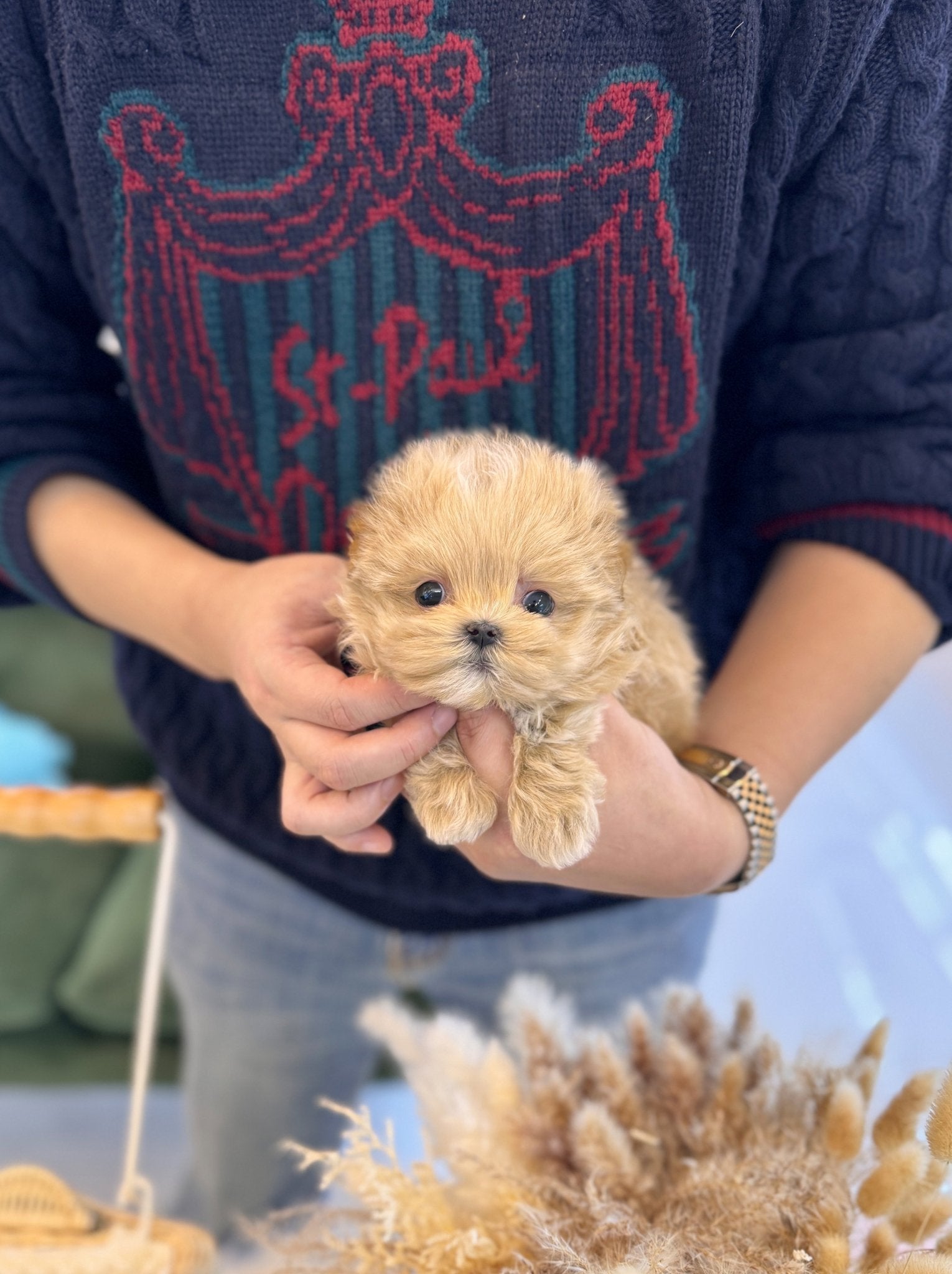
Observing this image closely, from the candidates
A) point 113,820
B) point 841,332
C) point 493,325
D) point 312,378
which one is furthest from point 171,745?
point 841,332

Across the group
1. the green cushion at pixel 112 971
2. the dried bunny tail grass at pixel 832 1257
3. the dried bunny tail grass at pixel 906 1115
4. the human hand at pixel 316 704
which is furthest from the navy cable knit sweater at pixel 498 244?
the green cushion at pixel 112 971

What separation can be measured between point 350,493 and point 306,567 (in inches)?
6.2

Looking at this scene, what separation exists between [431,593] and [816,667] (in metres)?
0.37

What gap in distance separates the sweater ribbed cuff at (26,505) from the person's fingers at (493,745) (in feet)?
1.75

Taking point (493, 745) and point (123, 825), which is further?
point (123, 825)

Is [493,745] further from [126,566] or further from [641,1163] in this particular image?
[126,566]

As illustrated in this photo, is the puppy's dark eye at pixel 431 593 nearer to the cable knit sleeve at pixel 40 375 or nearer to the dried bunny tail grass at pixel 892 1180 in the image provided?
the dried bunny tail grass at pixel 892 1180

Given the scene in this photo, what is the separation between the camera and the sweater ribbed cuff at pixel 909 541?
2.52 feet

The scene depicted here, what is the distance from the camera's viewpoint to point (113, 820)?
0.84 meters

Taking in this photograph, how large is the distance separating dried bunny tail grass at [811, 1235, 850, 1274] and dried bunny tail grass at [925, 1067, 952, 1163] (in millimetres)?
68

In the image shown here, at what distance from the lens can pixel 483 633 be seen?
1.68 ft

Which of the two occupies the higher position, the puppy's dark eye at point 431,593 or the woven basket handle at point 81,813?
the puppy's dark eye at point 431,593

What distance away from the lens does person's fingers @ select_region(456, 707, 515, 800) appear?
57 cm

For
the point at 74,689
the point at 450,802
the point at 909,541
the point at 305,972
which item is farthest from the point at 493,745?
the point at 74,689
